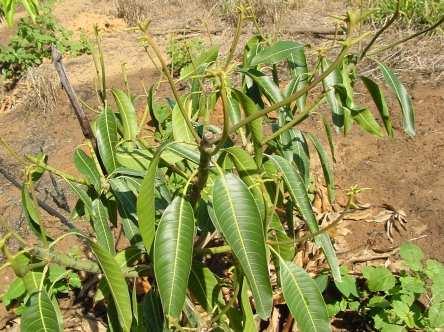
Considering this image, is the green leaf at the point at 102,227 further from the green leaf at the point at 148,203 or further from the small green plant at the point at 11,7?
the small green plant at the point at 11,7

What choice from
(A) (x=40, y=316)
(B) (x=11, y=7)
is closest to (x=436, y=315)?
(A) (x=40, y=316)

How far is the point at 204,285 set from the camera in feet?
4.60

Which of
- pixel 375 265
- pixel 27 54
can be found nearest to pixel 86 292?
pixel 375 265

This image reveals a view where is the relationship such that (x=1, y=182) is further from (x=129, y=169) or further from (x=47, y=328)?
(x=47, y=328)

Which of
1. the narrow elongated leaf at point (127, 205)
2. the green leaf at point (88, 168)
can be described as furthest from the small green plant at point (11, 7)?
the narrow elongated leaf at point (127, 205)

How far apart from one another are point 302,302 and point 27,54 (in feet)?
14.5

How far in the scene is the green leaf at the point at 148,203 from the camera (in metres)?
1.00

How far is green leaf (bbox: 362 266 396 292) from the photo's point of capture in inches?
75.6

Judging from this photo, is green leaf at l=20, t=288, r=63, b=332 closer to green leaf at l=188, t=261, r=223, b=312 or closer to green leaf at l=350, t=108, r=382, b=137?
green leaf at l=188, t=261, r=223, b=312

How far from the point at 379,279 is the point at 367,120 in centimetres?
73

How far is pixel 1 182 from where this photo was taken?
3307 millimetres

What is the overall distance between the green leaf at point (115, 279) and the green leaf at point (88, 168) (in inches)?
12.4

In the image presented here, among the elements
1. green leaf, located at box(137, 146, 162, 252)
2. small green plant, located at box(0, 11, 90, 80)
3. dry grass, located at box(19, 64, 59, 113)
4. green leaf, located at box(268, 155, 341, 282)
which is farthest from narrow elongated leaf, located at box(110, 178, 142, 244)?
small green plant, located at box(0, 11, 90, 80)

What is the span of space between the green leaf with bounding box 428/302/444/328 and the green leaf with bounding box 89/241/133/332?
3.50 ft
